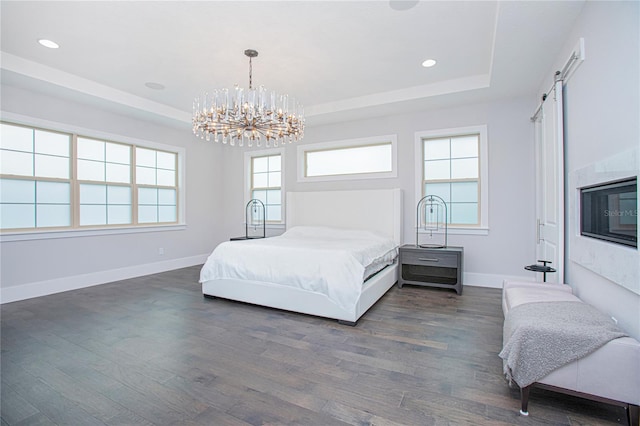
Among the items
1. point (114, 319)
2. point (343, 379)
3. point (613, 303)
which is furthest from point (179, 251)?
point (613, 303)

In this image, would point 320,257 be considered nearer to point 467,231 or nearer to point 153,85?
point 467,231

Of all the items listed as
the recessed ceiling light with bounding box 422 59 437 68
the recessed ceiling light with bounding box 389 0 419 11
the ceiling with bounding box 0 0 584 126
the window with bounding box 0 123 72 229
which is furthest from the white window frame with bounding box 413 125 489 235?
the window with bounding box 0 123 72 229

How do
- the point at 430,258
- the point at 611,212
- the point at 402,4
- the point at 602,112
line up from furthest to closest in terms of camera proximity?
the point at 430,258, the point at 402,4, the point at 602,112, the point at 611,212

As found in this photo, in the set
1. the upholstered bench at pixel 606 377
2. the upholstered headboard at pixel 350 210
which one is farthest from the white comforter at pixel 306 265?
the upholstered bench at pixel 606 377

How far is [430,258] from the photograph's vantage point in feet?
13.8

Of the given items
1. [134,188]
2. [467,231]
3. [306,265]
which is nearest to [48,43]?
[134,188]

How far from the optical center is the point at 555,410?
1.71 m

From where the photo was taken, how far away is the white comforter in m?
3.01

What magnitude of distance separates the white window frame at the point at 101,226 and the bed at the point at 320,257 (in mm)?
2106

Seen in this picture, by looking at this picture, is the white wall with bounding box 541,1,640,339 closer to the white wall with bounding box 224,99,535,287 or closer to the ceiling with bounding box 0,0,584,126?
the ceiling with bounding box 0,0,584,126

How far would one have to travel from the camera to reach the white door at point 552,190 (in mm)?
2861

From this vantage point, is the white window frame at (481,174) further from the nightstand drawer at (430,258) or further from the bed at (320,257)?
the bed at (320,257)

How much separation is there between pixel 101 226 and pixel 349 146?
4233mm

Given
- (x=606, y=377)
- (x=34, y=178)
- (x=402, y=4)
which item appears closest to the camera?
(x=606, y=377)
